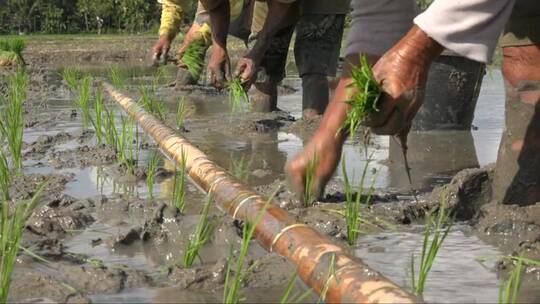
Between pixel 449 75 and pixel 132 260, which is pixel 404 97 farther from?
pixel 449 75

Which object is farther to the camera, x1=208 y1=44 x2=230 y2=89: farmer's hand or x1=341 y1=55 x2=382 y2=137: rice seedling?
x1=208 y1=44 x2=230 y2=89: farmer's hand

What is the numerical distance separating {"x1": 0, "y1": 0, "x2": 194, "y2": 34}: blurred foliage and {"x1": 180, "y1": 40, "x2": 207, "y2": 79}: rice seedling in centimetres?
2485

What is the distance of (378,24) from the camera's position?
2.96 meters

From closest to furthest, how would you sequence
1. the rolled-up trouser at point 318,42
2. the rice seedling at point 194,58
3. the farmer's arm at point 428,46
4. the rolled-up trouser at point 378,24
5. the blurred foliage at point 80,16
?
1. the farmer's arm at point 428,46
2. the rolled-up trouser at point 378,24
3. the rolled-up trouser at point 318,42
4. the rice seedling at point 194,58
5. the blurred foliage at point 80,16

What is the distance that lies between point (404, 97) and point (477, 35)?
23 centimetres

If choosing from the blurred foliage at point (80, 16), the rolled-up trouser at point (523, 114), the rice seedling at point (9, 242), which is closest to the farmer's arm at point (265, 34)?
the rolled-up trouser at point (523, 114)

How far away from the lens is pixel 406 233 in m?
2.61

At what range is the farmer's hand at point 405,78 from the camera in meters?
2.34

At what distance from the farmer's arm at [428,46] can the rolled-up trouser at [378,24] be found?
0.54 m

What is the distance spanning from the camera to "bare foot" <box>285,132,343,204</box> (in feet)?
8.93

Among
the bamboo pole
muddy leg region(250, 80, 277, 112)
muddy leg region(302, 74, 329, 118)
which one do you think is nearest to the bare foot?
the bamboo pole

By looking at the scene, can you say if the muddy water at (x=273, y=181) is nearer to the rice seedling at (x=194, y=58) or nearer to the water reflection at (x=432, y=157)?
the water reflection at (x=432, y=157)

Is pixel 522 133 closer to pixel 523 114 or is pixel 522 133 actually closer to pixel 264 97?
pixel 523 114

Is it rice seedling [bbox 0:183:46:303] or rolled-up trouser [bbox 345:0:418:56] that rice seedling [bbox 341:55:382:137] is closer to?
rolled-up trouser [bbox 345:0:418:56]
